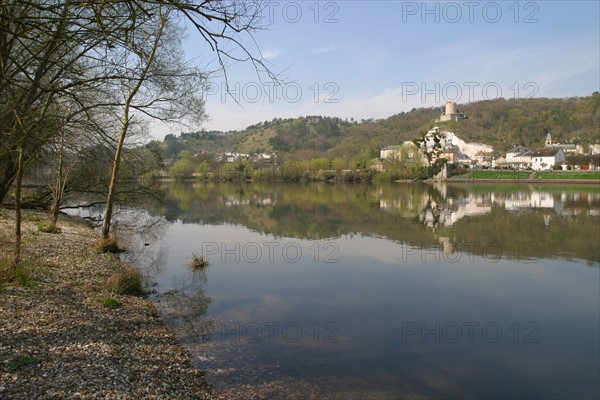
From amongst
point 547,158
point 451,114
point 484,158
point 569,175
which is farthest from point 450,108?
point 569,175

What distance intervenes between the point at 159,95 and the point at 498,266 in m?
14.4

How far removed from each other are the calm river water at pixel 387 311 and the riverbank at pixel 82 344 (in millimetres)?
714

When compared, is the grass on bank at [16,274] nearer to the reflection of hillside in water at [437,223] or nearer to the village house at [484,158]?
the reflection of hillside in water at [437,223]

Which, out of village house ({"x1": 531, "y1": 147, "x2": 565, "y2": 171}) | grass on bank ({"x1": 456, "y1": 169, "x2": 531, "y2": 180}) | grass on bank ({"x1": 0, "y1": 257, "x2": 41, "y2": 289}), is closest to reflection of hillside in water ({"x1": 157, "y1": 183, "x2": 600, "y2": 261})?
grass on bank ({"x1": 0, "y1": 257, "x2": 41, "y2": 289})

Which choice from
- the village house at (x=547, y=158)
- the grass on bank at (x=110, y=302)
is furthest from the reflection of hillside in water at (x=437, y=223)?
the village house at (x=547, y=158)

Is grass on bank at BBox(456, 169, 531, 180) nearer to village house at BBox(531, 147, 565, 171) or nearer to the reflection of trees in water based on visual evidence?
village house at BBox(531, 147, 565, 171)

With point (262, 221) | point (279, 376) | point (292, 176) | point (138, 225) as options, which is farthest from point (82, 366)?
point (292, 176)

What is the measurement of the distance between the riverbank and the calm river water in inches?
28.1

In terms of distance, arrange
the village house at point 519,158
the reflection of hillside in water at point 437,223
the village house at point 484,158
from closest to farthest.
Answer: the reflection of hillside in water at point 437,223, the village house at point 519,158, the village house at point 484,158

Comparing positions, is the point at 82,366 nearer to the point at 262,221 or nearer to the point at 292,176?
the point at 262,221

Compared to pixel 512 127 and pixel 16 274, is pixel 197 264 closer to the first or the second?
pixel 16 274

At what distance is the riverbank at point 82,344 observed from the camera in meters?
5.92

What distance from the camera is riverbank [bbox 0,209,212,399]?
592cm

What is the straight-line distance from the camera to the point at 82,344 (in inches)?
293
